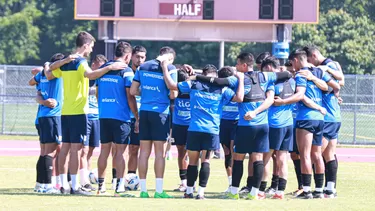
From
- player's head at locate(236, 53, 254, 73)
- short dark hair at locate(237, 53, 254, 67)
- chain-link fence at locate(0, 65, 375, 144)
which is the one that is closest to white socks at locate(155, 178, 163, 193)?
player's head at locate(236, 53, 254, 73)

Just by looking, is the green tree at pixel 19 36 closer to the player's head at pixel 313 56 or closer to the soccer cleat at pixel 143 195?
the player's head at pixel 313 56

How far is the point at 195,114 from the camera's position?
12836 millimetres

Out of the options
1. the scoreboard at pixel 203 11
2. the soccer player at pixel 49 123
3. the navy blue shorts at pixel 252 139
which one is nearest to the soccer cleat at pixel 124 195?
the soccer player at pixel 49 123

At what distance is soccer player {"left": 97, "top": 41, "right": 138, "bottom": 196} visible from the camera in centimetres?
1312

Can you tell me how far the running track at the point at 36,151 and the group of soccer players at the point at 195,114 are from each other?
8.62m

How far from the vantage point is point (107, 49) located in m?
24.8

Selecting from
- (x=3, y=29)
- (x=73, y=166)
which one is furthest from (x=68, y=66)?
(x=3, y=29)

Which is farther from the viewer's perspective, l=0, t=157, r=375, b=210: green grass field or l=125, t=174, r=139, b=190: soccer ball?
l=125, t=174, r=139, b=190: soccer ball

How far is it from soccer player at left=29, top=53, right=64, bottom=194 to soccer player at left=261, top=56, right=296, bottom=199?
3200 mm

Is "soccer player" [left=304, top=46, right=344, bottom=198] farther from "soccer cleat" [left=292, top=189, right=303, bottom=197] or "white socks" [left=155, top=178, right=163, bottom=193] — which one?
"white socks" [left=155, top=178, right=163, bottom=193]

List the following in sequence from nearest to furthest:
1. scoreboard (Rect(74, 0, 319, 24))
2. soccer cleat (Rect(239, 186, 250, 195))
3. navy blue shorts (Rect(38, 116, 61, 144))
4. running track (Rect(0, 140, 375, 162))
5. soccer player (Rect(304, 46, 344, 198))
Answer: navy blue shorts (Rect(38, 116, 61, 144)) < soccer player (Rect(304, 46, 344, 198)) < soccer cleat (Rect(239, 186, 250, 195)) < running track (Rect(0, 140, 375, 162)) < scoreboard (Rect(74, 0, 319, 24))

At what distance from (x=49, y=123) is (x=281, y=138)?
11.7 ft

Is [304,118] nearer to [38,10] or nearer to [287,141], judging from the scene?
[287,141]

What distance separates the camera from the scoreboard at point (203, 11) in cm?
2402
